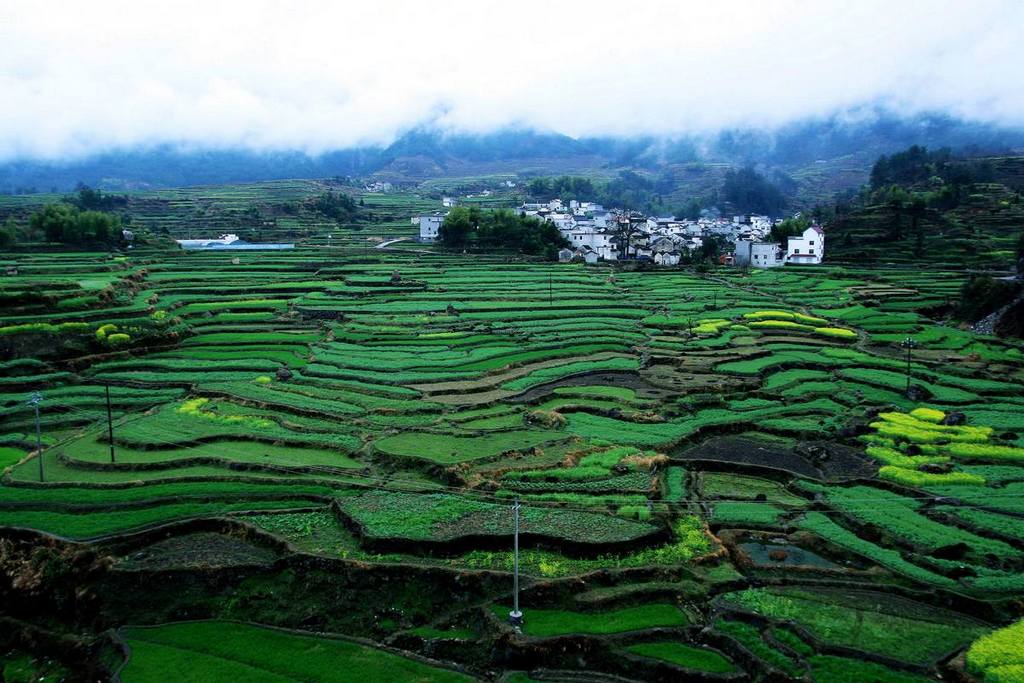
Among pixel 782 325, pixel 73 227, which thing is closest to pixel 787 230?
pixel 782 325

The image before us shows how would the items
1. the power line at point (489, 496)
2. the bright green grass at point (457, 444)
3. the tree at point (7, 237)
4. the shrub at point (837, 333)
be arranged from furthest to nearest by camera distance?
the tree at point (7, 237)
the shrub at point (837, 333)
the bright green grass at point (457, 444)
the power line at point (489, 496)

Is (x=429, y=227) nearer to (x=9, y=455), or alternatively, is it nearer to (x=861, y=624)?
(x=9, y=455)

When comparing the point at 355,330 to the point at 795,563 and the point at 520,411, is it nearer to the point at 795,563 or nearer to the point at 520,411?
the point at 520,411

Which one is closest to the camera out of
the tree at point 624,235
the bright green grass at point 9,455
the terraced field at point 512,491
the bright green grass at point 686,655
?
the bright green grass at point 686,655

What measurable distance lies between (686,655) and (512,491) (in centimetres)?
933

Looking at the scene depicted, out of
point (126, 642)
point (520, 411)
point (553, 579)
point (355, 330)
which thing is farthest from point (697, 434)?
point (355, 330)

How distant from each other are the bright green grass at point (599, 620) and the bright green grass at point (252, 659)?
2.14 metres

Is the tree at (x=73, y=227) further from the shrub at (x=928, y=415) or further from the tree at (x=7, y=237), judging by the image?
the shrub at (x=928, y=415)

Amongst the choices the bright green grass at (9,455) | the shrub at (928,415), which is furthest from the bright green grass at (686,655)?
the bright green grass at (9,455)

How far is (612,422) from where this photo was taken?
3244 centimetres

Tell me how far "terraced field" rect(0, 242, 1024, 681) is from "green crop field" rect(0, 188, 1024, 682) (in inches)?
4.4

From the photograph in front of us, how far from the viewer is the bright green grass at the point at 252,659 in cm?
1603

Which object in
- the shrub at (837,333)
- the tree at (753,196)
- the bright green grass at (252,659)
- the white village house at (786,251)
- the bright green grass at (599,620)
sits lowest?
the bright green grass at (252,659)

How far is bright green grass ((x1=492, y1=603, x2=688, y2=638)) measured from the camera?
55.6 feet
